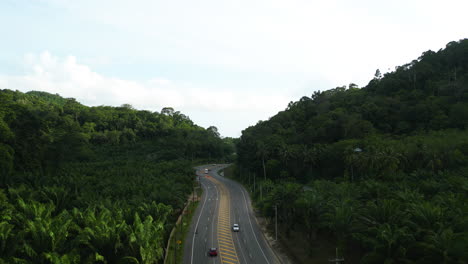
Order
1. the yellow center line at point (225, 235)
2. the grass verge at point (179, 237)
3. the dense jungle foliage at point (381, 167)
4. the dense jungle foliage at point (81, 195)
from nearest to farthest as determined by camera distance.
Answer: the dense jungle foliage at point (81, 195)
the dense jungle foliage at point (381, 167)
the grass verge at point (179, 237)
the yellow center line at point (225, 235)

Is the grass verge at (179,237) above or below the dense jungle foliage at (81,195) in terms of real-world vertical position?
below

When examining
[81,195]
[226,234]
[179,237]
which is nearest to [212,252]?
[179,237]

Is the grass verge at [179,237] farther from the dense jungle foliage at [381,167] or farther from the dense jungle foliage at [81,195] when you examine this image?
the dense jungle foliage at [381,167]

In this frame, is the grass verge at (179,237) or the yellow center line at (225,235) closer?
the grass verge at (179,237)

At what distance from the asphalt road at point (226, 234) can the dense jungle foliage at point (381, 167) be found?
13.6 feet

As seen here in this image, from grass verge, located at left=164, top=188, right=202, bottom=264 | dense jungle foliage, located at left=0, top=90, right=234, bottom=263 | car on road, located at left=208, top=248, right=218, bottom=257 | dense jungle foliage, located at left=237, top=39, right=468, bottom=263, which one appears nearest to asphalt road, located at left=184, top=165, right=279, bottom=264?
car on road, located at left=208, top=248, right=218, bottom=257

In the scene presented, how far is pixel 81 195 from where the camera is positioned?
138ft

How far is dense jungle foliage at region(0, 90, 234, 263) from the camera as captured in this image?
22234 millimetres

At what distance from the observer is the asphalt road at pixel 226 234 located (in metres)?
35.4

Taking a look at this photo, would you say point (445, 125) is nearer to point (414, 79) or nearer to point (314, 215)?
point (414, 79)

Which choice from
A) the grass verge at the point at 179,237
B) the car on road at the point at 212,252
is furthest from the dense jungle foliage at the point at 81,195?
the car on road at the point at 212,252

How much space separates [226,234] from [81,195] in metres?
20.8

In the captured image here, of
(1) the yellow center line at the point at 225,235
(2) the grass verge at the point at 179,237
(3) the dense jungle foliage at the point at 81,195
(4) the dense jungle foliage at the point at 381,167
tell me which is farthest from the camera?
(1) the yellow center line at the point at 225,235

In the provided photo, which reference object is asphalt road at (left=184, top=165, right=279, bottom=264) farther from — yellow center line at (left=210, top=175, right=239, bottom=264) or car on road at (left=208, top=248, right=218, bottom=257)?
car on road at (left=208, top=248, right=218, bottom=257)
